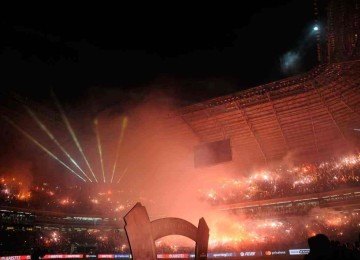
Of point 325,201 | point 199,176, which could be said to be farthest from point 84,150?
point 325,201

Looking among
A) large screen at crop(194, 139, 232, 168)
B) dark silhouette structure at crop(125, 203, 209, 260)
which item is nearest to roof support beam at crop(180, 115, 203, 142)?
large screen at crop(194, 139, 232, 168)

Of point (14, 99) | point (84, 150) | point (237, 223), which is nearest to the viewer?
point (14, 99)

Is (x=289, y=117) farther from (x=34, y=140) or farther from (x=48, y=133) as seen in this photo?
(x=34, y=140)

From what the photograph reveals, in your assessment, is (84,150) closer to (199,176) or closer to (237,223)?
(199,176)

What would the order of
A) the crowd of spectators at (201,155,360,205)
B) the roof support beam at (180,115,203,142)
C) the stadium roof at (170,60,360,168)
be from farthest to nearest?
the crowd of spectators at (201,155,360,205) < the roof support beam at (180,115,203,142) < the stadium roof at (170,60,360,168)

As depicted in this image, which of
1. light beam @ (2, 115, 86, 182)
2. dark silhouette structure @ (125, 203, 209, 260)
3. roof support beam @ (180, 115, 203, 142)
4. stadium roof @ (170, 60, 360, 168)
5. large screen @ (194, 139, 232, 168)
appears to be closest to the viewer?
dark silhouette structure @ (125, 203, 209, 260)

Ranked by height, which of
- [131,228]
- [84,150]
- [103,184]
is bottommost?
[131,228]

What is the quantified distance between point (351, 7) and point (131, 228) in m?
11.0

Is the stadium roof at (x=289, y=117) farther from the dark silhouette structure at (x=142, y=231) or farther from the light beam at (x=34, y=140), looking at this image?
the dark silhouette structure at (x=142, y=231)

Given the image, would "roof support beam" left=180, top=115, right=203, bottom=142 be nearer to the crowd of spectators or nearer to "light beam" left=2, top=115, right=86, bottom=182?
the crowd of spectators

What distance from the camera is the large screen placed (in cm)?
1672

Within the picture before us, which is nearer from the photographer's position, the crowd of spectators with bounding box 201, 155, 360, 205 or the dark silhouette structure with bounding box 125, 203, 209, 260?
the dark silhouette structure with bounding box 125, 203, 209, 260

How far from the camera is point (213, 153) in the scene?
56.1 ft

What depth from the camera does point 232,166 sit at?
2641cm
